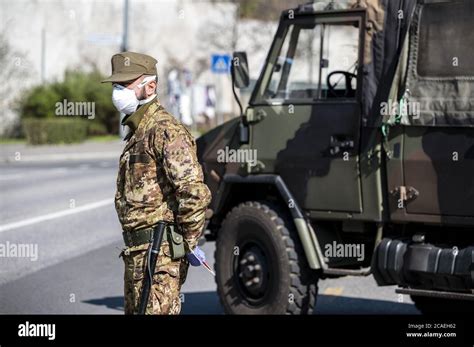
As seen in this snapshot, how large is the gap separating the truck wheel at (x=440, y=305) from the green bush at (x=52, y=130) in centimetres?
3167

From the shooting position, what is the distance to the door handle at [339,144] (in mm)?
8172

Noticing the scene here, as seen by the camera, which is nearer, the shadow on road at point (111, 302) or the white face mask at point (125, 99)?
the white face mask at point (125, 99)

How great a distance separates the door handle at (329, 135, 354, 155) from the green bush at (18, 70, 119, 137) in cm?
3506

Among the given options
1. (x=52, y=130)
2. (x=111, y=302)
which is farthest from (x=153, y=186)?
(x=52, y=130)

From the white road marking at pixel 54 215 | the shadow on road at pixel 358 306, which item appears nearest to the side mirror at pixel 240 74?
the shadow on road at pixel 358 306

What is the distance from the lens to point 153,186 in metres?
5.59

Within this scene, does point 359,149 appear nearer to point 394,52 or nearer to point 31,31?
point 394,52

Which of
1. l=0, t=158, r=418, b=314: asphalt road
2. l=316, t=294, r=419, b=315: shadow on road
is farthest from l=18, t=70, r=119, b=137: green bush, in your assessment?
l=316, t=294, r=419, b=315: shadow on road

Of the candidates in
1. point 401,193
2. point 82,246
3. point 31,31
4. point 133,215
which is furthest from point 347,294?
point 31,31

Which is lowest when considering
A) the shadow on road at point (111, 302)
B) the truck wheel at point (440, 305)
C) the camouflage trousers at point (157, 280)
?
the shadow on road at point (111, 302)

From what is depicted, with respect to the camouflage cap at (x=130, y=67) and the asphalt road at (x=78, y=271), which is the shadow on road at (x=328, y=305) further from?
the camouflage cap at (x=130, y=67)

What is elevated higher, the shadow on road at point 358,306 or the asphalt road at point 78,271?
the shadow on road at point 358,306
